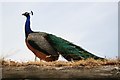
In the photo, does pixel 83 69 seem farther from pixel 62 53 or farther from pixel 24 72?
pixel 24 72

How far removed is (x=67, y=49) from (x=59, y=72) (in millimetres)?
420

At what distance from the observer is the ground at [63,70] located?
4.55m

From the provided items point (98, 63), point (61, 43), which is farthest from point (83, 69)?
point (61, 43)

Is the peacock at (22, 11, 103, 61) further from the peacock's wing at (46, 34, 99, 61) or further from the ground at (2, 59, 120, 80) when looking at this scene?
the ground at (2, 59, 120, 80)

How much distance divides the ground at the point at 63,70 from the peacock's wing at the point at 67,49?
92 millimetres

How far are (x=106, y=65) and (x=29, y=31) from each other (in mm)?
1254

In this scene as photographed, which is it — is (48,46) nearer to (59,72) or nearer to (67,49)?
(67,49)

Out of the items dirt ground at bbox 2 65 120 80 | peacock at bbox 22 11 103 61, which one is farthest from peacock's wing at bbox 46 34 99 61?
dirt ground at bbox 2 65 120 80

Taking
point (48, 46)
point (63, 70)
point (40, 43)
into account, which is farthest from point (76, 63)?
point (40, 43)

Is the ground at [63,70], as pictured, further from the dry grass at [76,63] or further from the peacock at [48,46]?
the peacock at [48,46]

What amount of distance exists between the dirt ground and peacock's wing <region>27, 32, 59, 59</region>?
278 millimetres

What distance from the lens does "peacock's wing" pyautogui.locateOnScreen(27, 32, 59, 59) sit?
4.81 meters

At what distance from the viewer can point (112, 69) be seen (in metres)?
4.56

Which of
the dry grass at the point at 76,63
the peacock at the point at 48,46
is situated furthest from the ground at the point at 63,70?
the peacock at the point at 48,46
